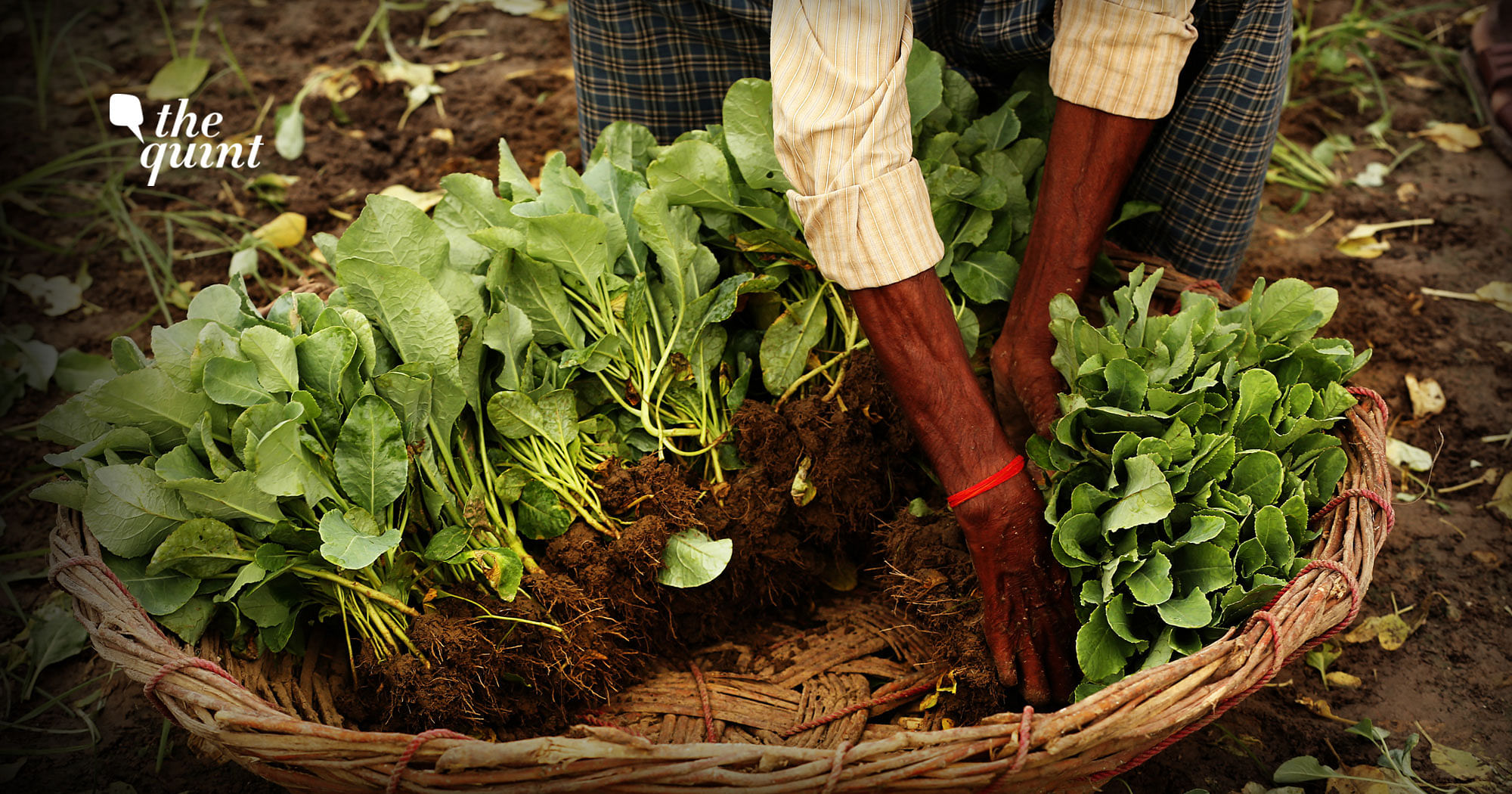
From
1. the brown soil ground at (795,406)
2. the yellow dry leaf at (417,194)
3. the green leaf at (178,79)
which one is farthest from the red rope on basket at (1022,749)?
the green leaf at (178,79)

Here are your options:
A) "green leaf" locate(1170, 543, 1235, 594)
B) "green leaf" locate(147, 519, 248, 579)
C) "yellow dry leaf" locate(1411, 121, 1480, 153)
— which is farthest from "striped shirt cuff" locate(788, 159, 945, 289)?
"yellow dry leaf" locate(1411, 121, 1480, 153)

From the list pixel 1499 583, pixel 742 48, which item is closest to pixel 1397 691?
pixel 1499 583

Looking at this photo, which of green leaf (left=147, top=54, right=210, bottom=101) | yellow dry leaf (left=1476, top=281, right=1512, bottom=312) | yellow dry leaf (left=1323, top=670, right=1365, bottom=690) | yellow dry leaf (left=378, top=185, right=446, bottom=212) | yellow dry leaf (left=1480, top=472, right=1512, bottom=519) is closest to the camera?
yellow dry leaf (left=1323, top=670, right=1365, bottom=690)

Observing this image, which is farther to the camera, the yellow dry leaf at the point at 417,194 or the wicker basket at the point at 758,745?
the yellow dry leaf at the point at 417,194

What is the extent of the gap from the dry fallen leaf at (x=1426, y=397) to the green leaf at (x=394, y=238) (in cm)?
173

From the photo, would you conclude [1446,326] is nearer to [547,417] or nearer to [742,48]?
[742,48]

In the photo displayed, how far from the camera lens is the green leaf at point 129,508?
113 cm

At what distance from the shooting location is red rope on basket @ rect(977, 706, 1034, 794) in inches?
39.3

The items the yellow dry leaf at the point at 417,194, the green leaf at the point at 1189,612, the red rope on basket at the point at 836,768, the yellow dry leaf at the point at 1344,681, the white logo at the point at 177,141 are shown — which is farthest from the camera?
the white logo at the point at 177,141

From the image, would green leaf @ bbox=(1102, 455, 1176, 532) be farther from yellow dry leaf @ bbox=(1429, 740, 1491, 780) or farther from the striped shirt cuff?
yellow dry leaf @ bbox=(1429, 740, 1491, 780)

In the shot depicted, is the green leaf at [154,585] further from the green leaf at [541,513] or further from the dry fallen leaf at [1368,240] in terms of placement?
the dry fallen leaf at [1368,240]

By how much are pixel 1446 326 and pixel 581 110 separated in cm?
178

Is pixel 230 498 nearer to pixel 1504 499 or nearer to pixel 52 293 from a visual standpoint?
pixel 52 293

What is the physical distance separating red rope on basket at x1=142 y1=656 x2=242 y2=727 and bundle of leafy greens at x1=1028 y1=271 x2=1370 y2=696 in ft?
3.23
